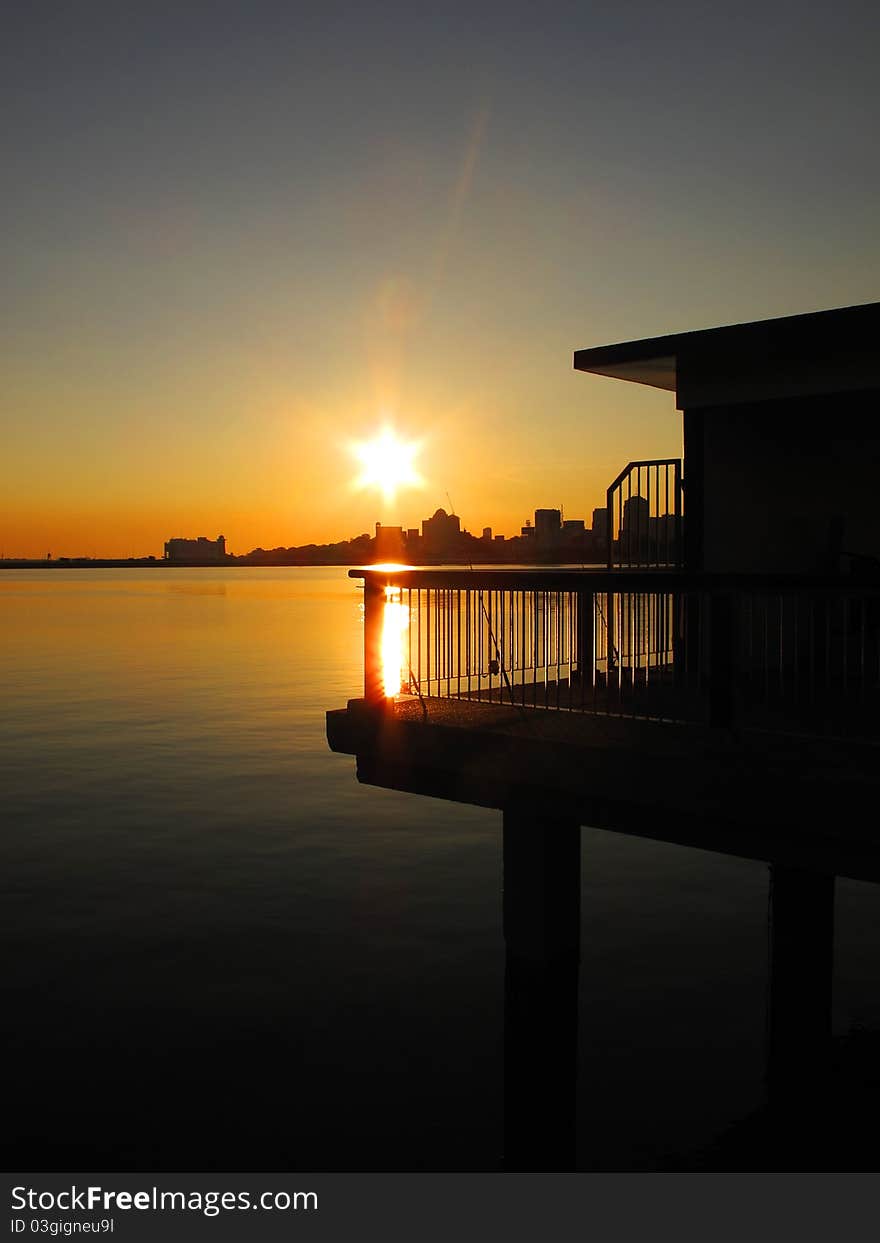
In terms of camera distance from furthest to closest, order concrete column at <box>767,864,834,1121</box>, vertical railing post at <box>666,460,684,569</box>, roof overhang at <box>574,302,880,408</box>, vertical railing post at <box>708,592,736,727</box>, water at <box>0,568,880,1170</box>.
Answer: vertical railing post at <box>666,460,684,569</box> → roof overhang at <box>574,302,880,408</box> → concrete column at <box>767,864,834,1121</box> → water at <box>0,568,880,1170</box> → vertical railing post at <box>708,592,736,727</box>

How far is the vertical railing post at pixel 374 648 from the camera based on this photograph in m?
11.9

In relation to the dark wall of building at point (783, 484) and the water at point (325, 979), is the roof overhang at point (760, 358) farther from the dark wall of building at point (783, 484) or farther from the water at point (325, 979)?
the water at point (325, 979)

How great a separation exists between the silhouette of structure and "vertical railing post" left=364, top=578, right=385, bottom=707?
0.05 metres

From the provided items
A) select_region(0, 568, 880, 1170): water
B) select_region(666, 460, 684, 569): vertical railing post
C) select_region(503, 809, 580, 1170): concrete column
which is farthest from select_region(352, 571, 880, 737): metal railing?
select_region(0, 568, 880, 1170): water

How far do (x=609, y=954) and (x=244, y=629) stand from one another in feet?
292

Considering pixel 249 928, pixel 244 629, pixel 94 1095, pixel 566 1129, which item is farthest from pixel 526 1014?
pixel 244 629

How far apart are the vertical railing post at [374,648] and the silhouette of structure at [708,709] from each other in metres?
0.05

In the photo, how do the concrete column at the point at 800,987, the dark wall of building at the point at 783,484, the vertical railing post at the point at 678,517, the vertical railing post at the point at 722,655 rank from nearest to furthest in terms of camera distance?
the vertical railing post at the point at 722,655
the concrete column at the point at 800,987
the dark wall of building at the point at 783,484
the vertical railing post at the point at 678,517

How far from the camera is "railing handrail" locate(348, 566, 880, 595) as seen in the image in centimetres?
970

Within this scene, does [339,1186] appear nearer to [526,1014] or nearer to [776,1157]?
[526,1014]

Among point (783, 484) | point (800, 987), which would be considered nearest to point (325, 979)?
point (800, 987)

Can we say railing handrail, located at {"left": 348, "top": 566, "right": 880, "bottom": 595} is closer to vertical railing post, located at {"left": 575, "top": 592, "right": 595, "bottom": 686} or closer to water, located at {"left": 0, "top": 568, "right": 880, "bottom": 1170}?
vertical railing post, located at {"left": 575, "top": 592, "right": 595, "bottom": 686}

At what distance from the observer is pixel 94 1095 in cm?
1171

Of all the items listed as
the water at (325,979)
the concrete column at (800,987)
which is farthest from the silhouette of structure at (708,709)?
the water at (325,979)
